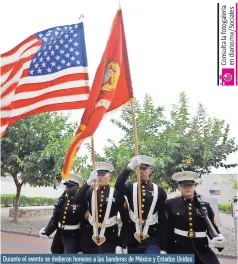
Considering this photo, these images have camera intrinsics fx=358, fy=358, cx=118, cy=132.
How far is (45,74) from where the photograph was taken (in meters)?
4.63

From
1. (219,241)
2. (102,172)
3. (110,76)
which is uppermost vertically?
(110,76)

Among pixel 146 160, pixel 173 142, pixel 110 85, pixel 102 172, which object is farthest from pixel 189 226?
pixel 173 142

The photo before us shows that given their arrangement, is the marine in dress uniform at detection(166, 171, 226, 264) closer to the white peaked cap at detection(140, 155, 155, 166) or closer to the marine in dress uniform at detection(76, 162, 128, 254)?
the white peaked cap at detection(140, 155, 155, 166)

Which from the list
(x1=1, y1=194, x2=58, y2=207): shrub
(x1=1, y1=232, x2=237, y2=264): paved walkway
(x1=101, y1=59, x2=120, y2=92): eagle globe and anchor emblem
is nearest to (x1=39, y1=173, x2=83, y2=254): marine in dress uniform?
(x1=101, y1=59, x2=120, y2=92): eagle globe and anchor emblem

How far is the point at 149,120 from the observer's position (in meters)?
10.2

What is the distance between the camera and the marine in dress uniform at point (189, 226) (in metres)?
3.88

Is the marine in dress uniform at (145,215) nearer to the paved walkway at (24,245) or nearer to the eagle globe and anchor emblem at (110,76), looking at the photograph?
the eagle globe and anchor emblem at (110,76)

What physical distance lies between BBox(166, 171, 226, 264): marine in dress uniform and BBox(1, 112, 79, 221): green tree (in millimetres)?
8431

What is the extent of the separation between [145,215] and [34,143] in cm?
931

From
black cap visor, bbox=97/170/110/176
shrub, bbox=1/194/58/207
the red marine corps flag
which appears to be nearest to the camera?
the red marine corps flag

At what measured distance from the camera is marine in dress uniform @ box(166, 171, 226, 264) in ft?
12.7

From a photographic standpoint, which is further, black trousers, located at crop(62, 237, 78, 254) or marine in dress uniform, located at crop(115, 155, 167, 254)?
black trousers, located at crop(62, 237, 78, 254)

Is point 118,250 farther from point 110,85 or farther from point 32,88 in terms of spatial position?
point 32,88

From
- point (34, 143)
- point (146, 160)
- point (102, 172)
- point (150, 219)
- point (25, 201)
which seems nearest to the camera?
point (150, 219)
